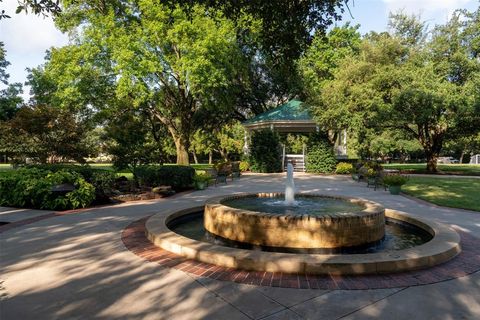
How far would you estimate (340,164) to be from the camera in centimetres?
2255

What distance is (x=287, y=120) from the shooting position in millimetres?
23875

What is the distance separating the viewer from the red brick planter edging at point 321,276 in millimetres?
4043

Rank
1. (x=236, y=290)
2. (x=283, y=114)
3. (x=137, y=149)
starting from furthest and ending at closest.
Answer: (x=283, y=114), (x=137, y=149), (x=236, y=290)

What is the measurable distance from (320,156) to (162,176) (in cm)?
1301

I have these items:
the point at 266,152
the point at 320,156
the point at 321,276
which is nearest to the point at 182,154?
the point at 266,152

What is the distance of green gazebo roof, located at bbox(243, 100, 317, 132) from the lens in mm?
23875

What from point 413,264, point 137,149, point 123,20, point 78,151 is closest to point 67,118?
point 78,151

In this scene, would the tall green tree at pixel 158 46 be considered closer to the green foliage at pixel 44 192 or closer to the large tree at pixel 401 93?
the large tree at pixel 401 93

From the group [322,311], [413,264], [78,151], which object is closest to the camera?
[322,311]

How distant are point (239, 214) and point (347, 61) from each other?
62.9ft

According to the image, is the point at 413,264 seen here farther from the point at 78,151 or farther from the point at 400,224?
the point at 78,151

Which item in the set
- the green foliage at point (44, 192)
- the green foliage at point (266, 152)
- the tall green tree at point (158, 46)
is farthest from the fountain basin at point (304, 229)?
the green foliage at point (266, 152)

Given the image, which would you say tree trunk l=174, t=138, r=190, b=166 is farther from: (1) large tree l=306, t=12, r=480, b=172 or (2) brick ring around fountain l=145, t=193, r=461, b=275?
(2) brick ring around fountain l=145, t=193, r=461, b=275

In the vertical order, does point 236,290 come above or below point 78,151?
below
